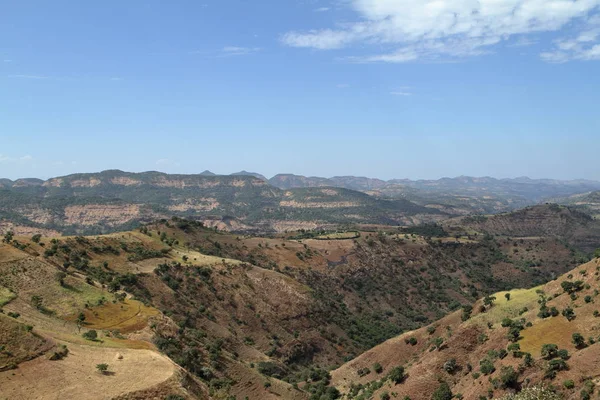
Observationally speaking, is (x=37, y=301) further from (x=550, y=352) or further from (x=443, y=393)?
(x=550, y=352)

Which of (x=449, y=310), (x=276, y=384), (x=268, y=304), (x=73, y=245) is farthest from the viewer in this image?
(x=449, y=310)

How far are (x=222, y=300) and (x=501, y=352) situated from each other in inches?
2306

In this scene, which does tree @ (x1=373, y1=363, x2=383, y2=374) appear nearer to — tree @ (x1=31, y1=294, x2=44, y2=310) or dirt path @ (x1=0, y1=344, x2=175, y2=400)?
dirt path @ (x1=0, y1=344, x2=175, y2=400)

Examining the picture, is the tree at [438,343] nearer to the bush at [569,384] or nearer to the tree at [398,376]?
the tree at [398,376]

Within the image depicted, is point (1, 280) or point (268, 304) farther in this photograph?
point (268, 304)

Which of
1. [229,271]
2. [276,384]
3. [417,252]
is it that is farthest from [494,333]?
[417,252]

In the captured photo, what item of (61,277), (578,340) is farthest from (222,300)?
(578,340)

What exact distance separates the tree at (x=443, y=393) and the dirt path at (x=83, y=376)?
2964 cm

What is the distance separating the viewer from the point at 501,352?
5094 cm

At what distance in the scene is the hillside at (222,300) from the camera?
44031 mm

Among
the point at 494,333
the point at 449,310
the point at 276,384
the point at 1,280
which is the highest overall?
the point at 1,280

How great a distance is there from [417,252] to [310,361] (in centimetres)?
8743

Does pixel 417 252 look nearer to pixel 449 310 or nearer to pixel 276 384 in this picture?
pixel 449 310

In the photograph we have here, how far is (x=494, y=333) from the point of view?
56750 millimetres
